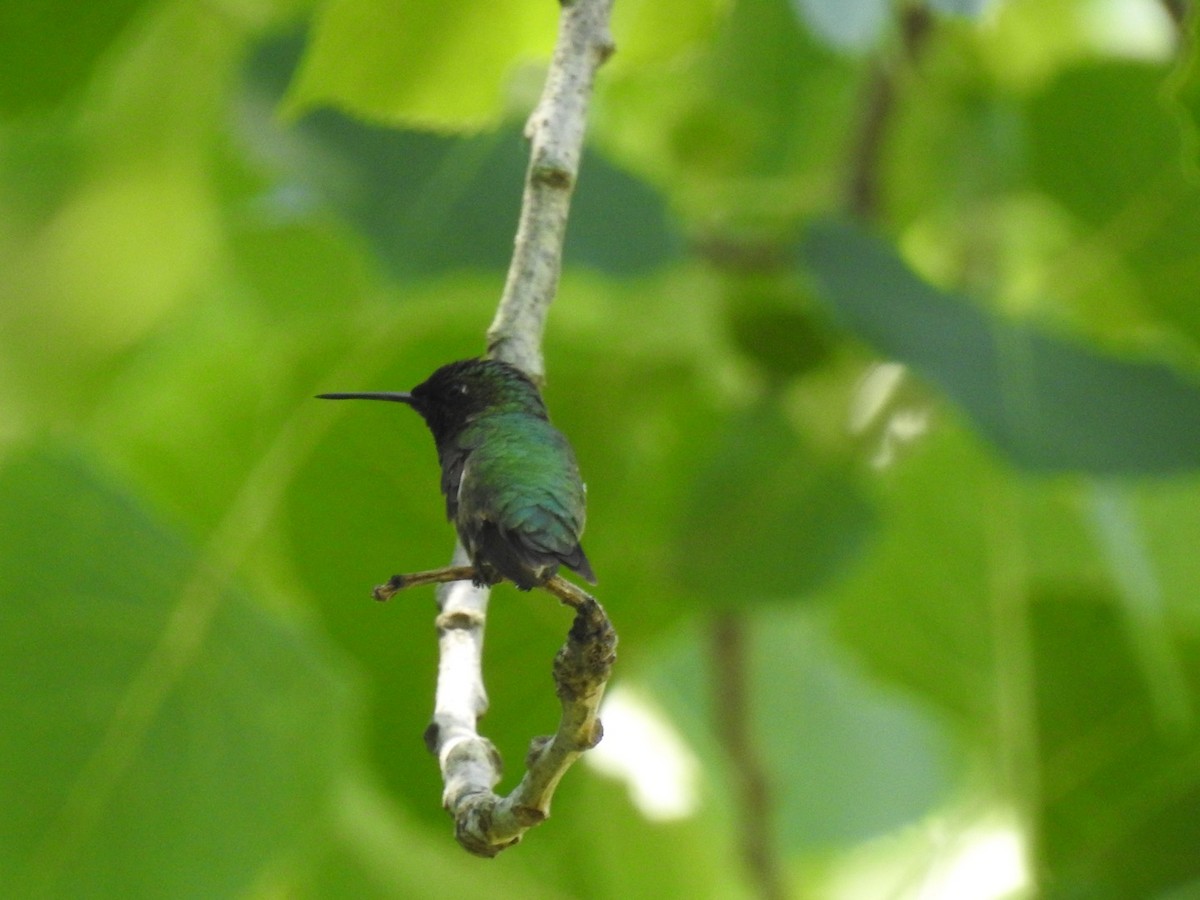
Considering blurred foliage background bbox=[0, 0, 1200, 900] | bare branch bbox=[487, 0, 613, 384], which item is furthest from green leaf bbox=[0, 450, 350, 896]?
bare branch bbox=[487, 0, 613, 384]

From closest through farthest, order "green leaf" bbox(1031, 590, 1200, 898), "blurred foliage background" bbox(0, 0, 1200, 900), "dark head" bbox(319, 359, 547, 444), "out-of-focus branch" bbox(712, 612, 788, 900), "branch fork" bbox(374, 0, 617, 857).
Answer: "branch fork" bbox(374, 0, 617, 857) → "dark head" bbox(319, 359, 547, 444) → "blurred foliage background" bbox(0, 0, 1200, 900) → "green leaf" bbox(1031, 590, 1200, 898) → "out-of-focus branch" bbox(712, 612, 788, 900)

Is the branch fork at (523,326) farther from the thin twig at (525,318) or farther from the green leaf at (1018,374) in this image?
the green leaf at (1018,374)

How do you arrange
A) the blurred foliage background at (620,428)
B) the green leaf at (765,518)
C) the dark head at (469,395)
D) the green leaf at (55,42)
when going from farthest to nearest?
the green leaf at (765,518) → the blurred foliage background at (620,428) → the green leaf at (55,42) → the dark head at (469,395)

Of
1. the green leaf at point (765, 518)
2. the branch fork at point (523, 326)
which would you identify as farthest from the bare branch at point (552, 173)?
the green leaf at point (765, 518)

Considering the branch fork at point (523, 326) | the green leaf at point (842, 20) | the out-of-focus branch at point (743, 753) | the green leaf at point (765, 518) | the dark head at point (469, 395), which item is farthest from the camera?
the out-of-focus branch at point (743, 753)

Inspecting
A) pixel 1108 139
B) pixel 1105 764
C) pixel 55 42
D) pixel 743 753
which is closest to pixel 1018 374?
pixel 1108 139

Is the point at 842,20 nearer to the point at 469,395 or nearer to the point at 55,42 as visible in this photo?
the point at 469,395

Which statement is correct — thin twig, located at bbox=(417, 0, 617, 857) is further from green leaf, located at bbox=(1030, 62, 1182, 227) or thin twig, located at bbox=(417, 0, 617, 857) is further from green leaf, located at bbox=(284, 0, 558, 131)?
green leaf, located at bbox=(1030, 62, 1182, 227)
